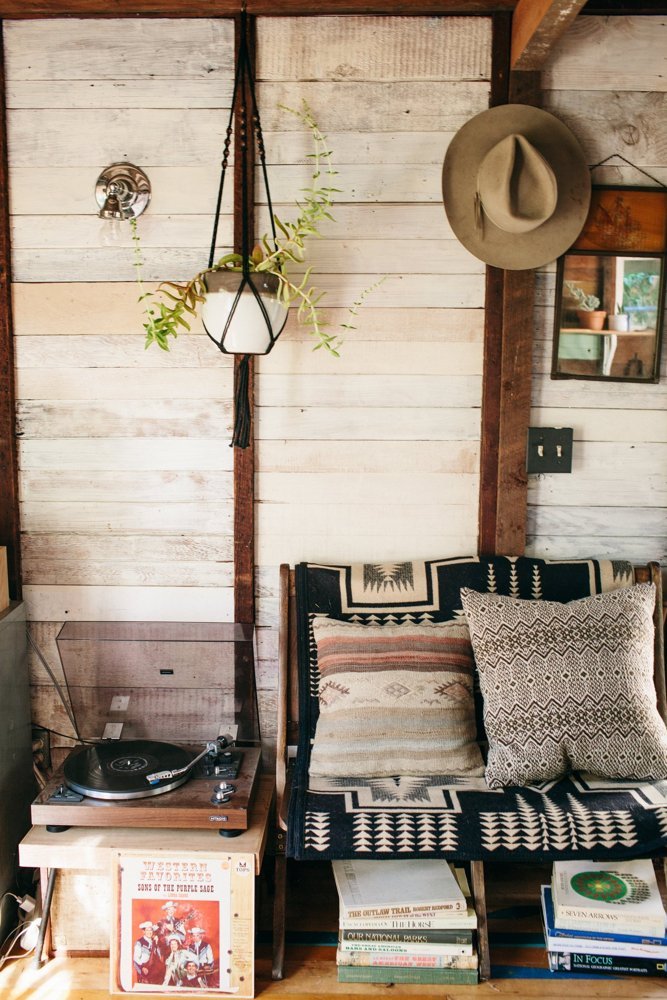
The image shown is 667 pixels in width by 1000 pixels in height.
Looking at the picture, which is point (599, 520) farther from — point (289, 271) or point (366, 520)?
point (289, 271)

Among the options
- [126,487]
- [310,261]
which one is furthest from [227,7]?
[126,487]

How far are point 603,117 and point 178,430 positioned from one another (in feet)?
4.97

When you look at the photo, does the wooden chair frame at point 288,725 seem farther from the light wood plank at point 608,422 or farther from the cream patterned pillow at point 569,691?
the light wood plank at point 608,422

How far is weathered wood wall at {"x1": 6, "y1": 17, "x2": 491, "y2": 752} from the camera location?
245 centimetres

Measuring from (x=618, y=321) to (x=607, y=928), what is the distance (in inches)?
64.4

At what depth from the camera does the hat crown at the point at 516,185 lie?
2.33 meters

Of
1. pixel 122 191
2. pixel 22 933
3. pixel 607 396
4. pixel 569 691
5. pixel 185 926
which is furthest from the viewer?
pixel 607 396

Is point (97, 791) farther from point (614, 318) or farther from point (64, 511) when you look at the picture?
point (614, 318)

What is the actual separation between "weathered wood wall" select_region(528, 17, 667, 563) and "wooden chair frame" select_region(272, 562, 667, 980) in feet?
0.59

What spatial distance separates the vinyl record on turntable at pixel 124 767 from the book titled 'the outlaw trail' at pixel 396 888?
51 centimetres

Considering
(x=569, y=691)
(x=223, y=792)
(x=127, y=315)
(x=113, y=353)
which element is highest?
(x=127, y=315)

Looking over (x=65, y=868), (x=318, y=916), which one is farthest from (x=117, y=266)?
(x=318, y=916)

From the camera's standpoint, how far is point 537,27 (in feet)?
7.14

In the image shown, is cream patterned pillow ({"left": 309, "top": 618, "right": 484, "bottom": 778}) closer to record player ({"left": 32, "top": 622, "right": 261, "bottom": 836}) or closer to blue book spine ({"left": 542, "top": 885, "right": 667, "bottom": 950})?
record player ({"left": 32, "top": 622, "right": 261, "bottom": 836})
